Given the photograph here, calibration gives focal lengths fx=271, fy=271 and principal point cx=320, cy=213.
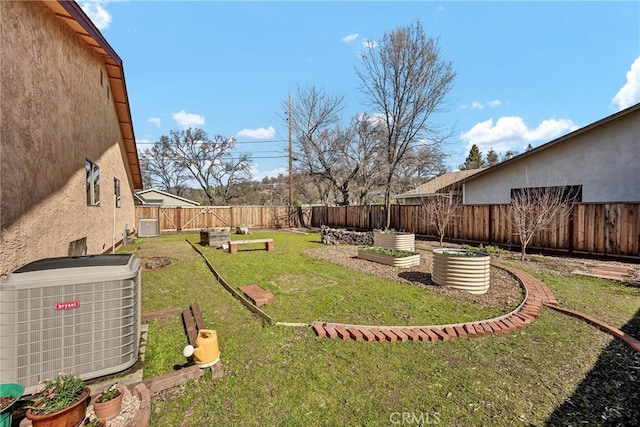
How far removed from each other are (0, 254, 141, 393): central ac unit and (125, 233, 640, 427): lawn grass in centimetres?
60

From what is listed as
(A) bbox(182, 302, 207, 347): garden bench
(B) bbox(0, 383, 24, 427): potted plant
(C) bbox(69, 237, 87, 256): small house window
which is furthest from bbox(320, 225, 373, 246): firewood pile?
(B) bbox(0, 383, 24, 427): potted plant

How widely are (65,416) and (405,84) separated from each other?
51.0 feet

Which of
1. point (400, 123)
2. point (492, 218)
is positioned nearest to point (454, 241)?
point (492, 218)

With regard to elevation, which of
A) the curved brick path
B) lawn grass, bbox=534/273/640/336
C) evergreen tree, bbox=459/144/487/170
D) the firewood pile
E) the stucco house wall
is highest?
evergreen tree, bbox=459/144/487/170

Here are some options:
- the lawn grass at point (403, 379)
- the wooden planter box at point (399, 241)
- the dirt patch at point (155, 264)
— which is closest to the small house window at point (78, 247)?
the dirt patch at point (155, 264)

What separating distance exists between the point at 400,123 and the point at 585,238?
902cm

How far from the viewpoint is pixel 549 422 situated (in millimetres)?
2008

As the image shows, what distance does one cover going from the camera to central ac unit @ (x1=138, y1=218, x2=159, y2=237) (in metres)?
14.4

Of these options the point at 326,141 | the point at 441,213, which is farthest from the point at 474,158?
the point at 441,213

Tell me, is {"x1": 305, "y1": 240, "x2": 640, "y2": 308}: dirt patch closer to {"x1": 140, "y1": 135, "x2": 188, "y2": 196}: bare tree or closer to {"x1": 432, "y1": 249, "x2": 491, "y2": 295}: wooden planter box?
{"x1": 432, "y1": 249, "x2": 491, "y2": 295}: wooden planter box

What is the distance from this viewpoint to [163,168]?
3534 cm

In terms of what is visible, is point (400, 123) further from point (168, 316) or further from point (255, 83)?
point (168, 316)

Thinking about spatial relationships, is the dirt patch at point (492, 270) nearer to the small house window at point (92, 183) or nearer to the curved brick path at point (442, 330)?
the curved brick path at point (442, 330)

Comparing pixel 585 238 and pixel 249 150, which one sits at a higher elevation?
pixel 249 150
